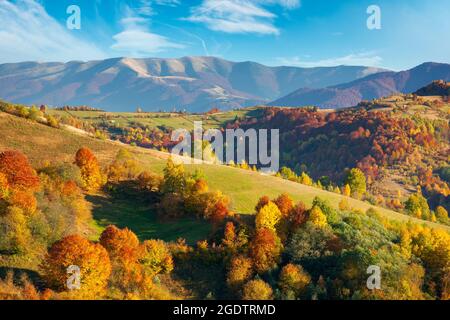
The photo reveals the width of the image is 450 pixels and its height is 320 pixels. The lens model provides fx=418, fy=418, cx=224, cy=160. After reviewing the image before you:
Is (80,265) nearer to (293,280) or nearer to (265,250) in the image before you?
(265,250)

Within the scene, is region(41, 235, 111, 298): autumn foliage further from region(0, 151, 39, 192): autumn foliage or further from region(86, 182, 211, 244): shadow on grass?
region(0, 151, 39, 192): autumn foliage

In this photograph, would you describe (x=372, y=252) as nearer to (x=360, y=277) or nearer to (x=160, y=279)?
(x=360, y=277)

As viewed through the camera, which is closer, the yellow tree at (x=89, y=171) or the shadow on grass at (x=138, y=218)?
the shadow on grass at (x=138, y=218)

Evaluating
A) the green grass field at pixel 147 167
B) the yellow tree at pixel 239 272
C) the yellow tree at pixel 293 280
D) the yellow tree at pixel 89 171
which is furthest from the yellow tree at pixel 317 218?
the yellow tree at pixel 89 171

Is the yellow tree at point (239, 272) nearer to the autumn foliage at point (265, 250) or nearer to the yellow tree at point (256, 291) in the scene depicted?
the autumn foliage at point (265, 250)

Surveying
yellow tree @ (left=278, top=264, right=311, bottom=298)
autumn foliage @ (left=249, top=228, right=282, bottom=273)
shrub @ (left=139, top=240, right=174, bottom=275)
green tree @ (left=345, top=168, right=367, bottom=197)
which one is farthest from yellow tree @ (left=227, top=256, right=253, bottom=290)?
green tree @ (left=345, top=168, right=367, bottom=197)
